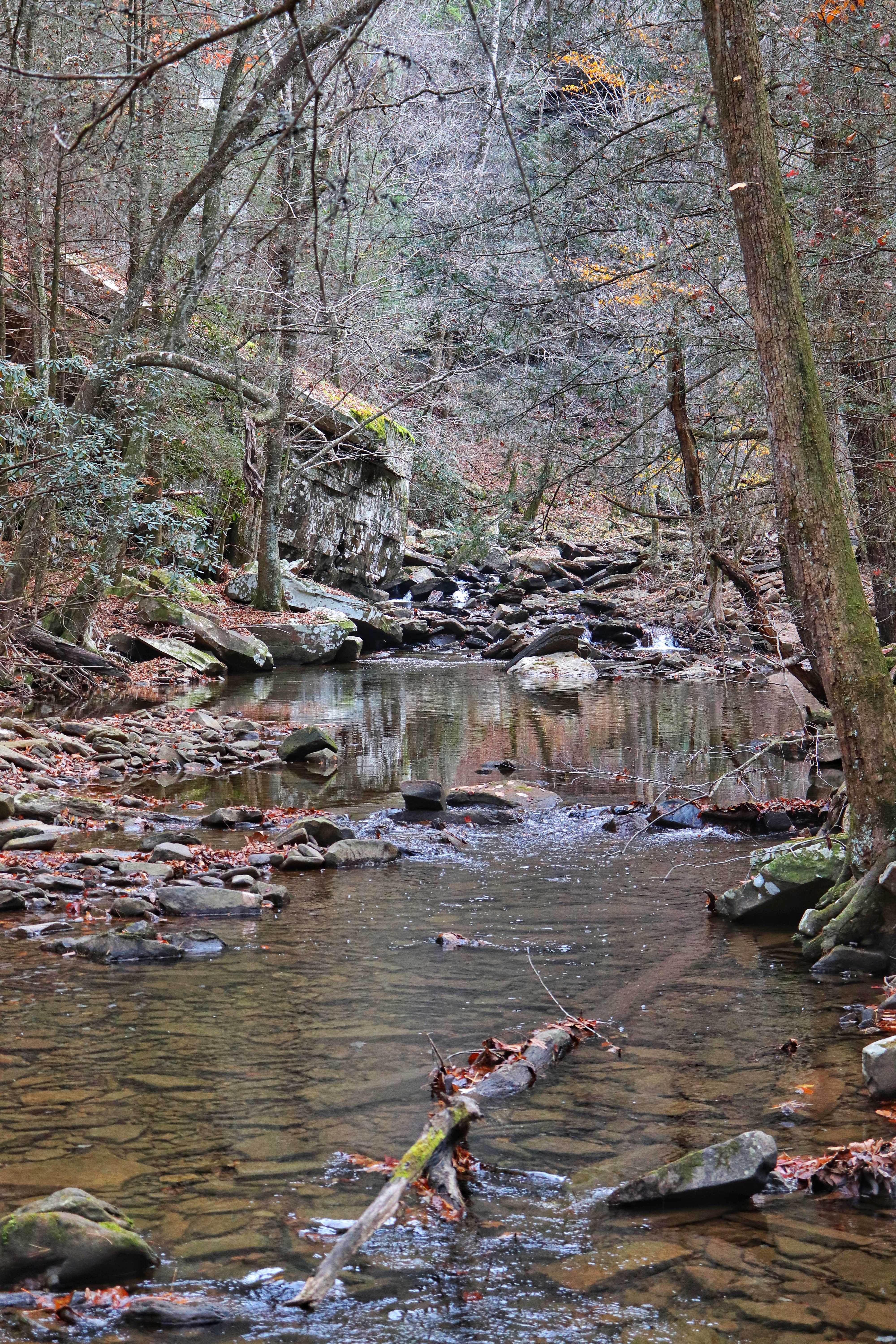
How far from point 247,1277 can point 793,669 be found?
246 inches

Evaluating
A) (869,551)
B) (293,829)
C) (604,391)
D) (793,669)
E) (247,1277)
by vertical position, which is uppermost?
(604,391)

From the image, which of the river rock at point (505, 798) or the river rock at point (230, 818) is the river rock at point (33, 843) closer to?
the river rock at point (230, 818)

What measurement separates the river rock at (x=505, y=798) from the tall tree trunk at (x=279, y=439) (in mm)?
10173

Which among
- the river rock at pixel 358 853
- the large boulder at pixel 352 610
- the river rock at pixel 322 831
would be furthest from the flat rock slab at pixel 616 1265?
the large boulder at pixel 352 610

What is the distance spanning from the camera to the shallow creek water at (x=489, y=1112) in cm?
308

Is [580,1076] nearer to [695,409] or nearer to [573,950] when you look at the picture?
[573,950]

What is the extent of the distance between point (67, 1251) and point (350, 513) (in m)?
25.4

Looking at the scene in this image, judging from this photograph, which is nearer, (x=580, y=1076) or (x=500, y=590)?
(x=580, y=1076)

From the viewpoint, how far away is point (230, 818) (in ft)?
31.0

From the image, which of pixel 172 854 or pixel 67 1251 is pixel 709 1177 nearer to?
pixel 67 1251

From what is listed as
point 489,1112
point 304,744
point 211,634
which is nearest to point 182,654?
point 211,634

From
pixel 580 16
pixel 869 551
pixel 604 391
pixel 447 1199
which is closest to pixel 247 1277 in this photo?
pixel 447 1199

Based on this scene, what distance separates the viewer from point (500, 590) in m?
29.0

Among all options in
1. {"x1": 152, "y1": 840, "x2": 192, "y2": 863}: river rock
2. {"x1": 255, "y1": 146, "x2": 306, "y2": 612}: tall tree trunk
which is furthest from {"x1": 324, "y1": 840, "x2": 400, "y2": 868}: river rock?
{"x1": 255, "y1": 146, "x2": 306, "y2": 612}: tall tree trunk
